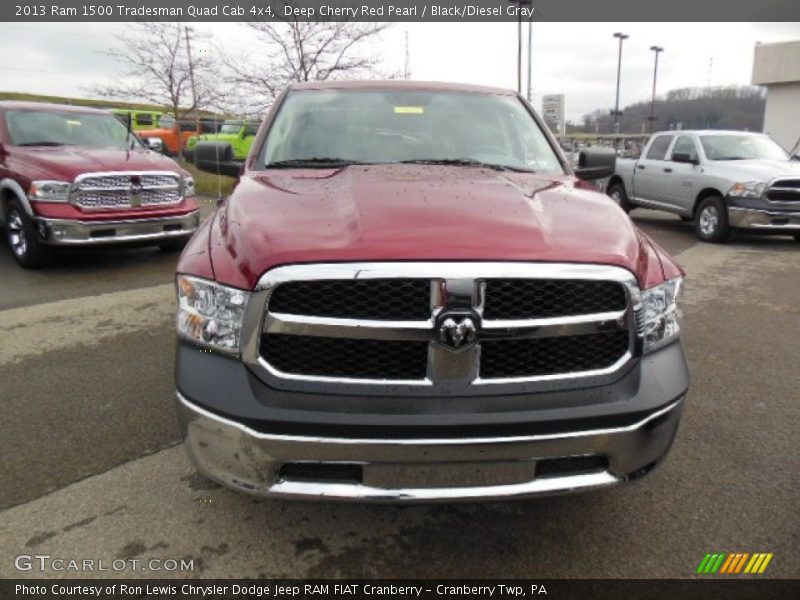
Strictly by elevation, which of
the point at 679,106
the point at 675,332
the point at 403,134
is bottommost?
the point at 675,332

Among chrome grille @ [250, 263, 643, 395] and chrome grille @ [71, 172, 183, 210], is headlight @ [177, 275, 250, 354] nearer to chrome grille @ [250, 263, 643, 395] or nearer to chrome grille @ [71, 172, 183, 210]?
chrome grille @ [250, 263, 643, 395]

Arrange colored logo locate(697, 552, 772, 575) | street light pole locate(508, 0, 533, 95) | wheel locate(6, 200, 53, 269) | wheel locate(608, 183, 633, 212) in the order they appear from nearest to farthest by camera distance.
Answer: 1. colored logo locate(697, 552, 772, 575)
2. wheel locate(6, 200, 53, 269)
3. wheel locate(608, 183, 633, 212)
4. street light pole locate(508, 0, 533, 95)

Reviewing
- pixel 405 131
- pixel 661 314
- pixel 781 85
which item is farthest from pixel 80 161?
pixel 781 85

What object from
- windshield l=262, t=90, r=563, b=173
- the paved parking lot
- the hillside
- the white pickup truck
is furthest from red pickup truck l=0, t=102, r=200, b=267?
the hillside

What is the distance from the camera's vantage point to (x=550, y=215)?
2.24 metres

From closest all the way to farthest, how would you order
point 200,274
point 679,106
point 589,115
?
point 200,274
point 679,106
point 589,115

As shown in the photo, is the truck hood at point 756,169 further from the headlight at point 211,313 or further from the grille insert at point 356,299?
the headlight at point 211,313

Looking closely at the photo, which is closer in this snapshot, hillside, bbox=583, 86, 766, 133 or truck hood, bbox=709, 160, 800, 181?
truck hood, bbox=709, 160, 800, 181

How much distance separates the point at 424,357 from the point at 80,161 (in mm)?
6327

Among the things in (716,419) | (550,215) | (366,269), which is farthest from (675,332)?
(716,419)

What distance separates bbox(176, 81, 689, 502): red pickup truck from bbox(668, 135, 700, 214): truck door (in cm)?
900

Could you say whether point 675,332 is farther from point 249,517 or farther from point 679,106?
point 679,106

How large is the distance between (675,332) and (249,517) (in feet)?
6.05

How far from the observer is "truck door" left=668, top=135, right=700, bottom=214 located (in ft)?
33.0
